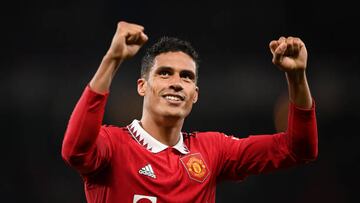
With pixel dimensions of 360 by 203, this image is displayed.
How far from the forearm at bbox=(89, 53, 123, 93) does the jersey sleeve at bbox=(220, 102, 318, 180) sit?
27.3 inches

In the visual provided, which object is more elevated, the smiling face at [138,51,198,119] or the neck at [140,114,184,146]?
the smiling face at [138,51,198,119]

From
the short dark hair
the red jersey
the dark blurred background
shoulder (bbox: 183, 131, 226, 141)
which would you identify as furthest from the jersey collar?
the dark blurred background

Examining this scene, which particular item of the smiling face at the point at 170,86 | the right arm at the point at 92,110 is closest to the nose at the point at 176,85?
the smiling face at the point at 170,86

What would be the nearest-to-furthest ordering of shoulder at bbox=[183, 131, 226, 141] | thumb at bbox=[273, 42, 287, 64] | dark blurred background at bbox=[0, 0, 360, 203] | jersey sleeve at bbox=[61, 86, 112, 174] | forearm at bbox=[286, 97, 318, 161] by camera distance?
jersey sleeve at bbox=[61, 86, 112, 174] → thumb at bbox=[273, 42, 287, 64] → forearm at bbox=[286, 97, 318, 161] → shoulder at bbox=[183, 131, 226, 141] → dark blurred background at bbox=[0, 0, 360, 203]

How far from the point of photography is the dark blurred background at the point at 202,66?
4500 millimetres

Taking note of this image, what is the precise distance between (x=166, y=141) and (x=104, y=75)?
21.2 inches

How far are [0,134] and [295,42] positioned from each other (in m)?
3.36

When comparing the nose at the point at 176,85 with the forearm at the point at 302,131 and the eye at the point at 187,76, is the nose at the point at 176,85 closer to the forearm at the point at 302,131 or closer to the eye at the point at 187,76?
the eye at the point at 187,76

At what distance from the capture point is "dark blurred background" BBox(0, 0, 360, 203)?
14.8ft

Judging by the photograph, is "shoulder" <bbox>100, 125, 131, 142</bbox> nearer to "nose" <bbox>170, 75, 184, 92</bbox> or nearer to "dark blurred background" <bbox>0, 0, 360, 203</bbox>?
"nose" <bbox>170, 75, 184, 92</bbox>

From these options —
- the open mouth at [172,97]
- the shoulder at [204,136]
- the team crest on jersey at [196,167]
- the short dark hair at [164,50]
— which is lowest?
the team crest on jersey at [196,167]

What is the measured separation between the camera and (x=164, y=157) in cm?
197

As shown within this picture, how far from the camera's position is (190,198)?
1887mm

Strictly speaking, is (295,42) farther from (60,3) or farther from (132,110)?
(60,3)
